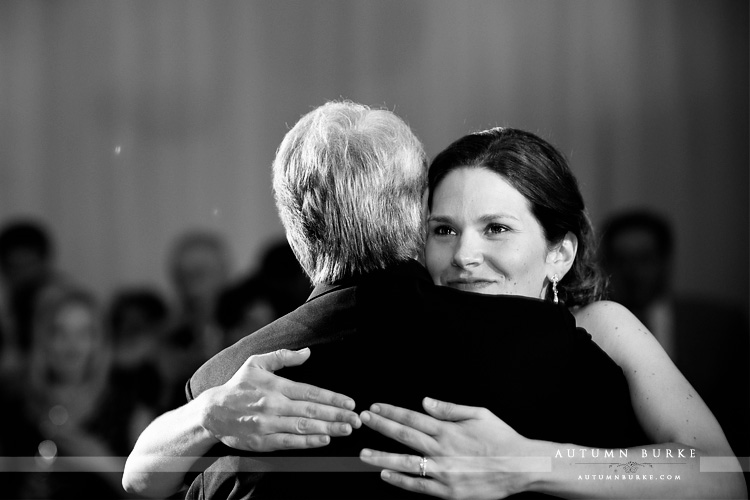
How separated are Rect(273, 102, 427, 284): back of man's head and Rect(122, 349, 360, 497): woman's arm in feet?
0.63

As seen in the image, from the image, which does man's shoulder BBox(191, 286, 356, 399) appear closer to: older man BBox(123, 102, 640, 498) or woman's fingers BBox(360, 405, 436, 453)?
older man BBox(123, 102, 640, 498)

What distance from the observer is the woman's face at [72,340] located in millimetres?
2992

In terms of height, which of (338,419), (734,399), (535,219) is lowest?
(734,399)

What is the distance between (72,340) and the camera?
9.84 feet

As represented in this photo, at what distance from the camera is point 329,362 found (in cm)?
140

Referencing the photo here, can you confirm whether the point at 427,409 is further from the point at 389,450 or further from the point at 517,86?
the point at 517,86

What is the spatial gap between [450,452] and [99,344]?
209 centimetres

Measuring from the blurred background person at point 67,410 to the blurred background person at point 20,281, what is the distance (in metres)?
0.14

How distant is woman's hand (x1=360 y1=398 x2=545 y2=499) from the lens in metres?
1.37

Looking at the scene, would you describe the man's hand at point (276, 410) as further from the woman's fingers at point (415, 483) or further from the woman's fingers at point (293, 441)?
the woman's fingers at point (415, 483)

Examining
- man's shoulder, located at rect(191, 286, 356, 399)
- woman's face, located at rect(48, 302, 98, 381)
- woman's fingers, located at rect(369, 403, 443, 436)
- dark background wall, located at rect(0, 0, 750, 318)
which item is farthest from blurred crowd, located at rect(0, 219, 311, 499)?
woman's fingers, located at rect(369, 403, 443, 436)

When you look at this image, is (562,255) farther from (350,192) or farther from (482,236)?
(350,192)

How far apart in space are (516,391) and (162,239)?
→ 3.48 metres

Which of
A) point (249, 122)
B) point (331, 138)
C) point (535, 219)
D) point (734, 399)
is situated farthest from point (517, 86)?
point (331, 138)
